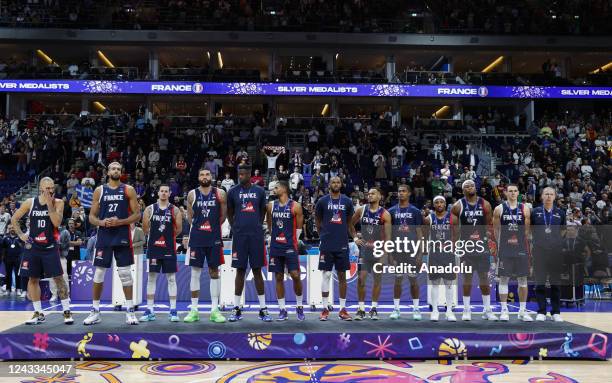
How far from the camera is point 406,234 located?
9547 mm

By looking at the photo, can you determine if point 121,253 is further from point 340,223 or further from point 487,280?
point 487,280

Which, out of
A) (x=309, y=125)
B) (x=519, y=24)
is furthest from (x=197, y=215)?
(x=519, y=24)

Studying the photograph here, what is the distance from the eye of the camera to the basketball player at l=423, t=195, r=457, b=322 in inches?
362

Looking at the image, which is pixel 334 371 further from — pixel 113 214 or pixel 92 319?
pixel 113 214

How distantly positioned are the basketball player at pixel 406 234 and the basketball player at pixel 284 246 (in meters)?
1.61

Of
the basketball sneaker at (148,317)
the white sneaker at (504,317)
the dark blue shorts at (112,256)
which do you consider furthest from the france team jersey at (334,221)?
the dark blue shorts at (112,256)

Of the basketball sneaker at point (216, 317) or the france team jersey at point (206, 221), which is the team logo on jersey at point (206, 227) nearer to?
the france team jersey at point (206, 221)

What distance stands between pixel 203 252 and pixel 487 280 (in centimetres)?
447

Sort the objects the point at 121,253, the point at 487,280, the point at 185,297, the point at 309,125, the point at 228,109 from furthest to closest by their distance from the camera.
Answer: the point at 228,109 → the point at 309,125 → the point at 185,297 → the point at 487,280 → the point at 121,253

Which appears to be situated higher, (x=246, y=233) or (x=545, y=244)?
(x=246, y=233)

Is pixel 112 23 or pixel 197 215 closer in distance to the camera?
pixel 197 215

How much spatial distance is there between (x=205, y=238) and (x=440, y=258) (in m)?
3.76

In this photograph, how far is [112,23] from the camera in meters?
30.8

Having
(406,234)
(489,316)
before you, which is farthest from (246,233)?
(489,316)
